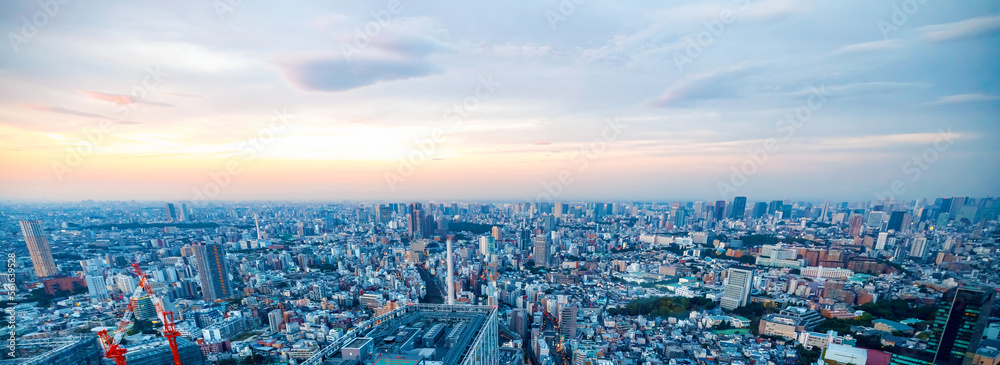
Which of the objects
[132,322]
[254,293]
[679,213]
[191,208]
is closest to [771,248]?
[679,213]

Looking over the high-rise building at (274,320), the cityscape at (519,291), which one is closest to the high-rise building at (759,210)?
the cityscape at (519,291)

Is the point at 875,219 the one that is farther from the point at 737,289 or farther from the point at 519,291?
the point at 519,291

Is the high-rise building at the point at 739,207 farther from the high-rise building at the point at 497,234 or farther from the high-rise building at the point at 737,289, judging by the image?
the high-rise building at the point at 497,234

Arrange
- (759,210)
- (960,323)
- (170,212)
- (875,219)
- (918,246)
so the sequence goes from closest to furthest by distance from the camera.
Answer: (960,323) < (918,246) < (875,219) < (170,212) < (759,210)

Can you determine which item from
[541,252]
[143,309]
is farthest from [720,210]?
[143,309]

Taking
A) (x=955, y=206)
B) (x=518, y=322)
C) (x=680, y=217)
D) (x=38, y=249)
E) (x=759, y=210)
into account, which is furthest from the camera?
(x=680, y=217)

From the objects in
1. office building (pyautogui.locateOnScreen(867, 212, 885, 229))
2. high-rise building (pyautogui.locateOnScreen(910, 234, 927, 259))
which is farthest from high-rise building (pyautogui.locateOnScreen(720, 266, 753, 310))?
office building (pyautogui.locateOnScreen(867, 212, 885, 229))
